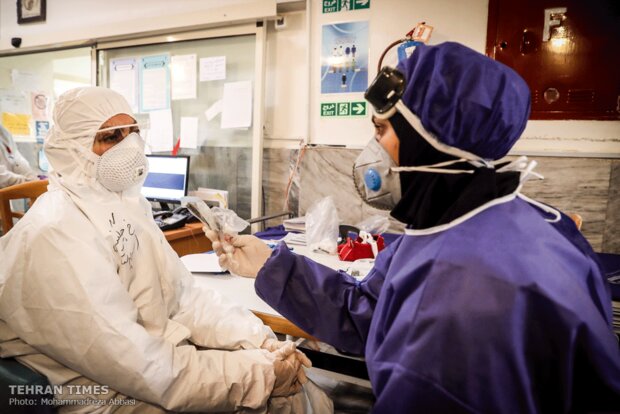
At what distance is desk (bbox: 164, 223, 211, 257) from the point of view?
244 cm

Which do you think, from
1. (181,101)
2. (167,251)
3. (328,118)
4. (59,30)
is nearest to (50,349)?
(167,251)

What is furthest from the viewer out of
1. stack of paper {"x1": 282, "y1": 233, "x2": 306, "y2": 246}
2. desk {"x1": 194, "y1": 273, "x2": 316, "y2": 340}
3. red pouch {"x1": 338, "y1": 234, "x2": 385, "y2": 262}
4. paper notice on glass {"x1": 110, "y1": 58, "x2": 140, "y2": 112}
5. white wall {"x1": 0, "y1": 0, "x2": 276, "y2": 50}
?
paper notice on glass {"x1": 110, "y1": 58, "x2": 140, "y2": 112}

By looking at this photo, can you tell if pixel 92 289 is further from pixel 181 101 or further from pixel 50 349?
pixel 181 101

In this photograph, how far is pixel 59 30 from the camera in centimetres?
348

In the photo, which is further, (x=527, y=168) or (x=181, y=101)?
(x=181, y=101)

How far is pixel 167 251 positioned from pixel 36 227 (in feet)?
1.42

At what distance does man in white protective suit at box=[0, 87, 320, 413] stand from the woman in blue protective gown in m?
0.48

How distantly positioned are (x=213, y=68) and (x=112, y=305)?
2.40m

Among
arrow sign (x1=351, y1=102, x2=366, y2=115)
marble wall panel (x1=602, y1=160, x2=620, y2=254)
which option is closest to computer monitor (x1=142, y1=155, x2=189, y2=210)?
arrow sign (x1=351, y1=102, x2=366, y2=115)

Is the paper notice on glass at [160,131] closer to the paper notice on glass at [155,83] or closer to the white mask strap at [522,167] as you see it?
the paper notice on glass at [155,83]

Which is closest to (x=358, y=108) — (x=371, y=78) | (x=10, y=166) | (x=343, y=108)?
(x=343, y=108)

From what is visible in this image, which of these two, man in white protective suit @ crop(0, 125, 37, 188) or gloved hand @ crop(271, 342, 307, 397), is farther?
man in white protective suit @ crop(0, 125, 37, 188)

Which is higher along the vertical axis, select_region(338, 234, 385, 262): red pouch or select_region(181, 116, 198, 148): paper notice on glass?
select_region(181, 116, 198, 148): paper notice on glass

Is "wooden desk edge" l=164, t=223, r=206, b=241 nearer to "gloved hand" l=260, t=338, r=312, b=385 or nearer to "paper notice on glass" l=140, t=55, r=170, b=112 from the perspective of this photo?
"paper notice on glass" l=140, t=55, r=170, b=112
